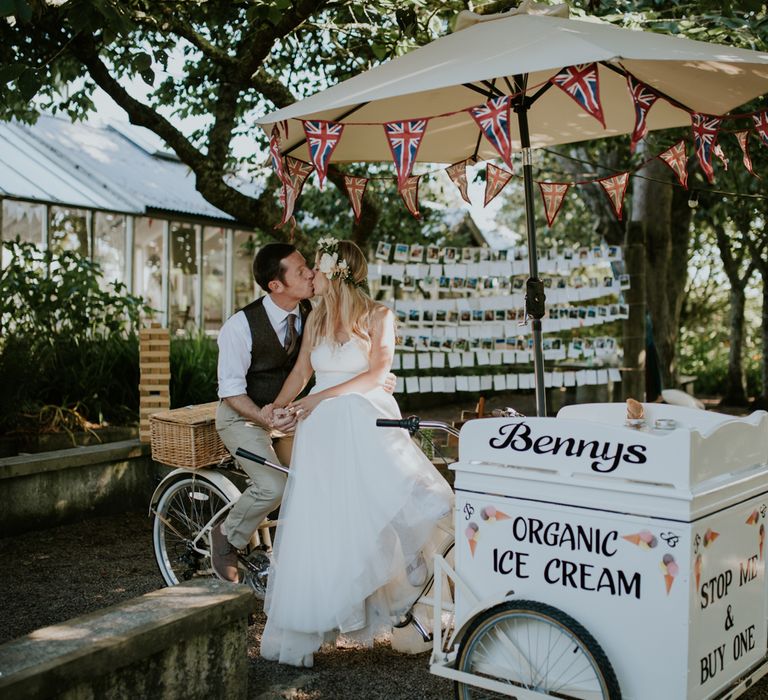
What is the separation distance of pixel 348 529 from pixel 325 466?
301 mm

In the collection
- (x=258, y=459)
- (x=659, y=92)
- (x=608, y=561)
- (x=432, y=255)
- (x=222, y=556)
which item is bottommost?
(x=222, y=556)

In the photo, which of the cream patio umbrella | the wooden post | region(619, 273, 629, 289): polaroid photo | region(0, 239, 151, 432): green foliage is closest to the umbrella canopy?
the cream patio umbrella

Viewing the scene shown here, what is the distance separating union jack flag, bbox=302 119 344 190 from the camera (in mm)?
4098

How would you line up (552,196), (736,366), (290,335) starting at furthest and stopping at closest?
(736,366) < (552,196) < (290,335)

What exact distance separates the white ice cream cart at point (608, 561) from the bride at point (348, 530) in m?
0.51

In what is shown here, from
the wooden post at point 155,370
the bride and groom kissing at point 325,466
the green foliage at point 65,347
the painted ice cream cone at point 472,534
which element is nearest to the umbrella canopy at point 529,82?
the bride and groom kissing at point 325,466

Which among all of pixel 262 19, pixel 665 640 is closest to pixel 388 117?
pixel 262 19

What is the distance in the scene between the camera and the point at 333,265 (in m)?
4.21

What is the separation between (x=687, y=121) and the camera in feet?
16.8

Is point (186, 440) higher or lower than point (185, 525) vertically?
higher

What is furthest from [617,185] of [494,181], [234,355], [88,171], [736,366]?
[88,171]

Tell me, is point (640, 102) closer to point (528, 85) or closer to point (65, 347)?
point (528, 85)

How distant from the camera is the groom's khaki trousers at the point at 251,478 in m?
4.13

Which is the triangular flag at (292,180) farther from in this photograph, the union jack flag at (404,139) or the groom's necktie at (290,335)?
the union jack flag at (404,139)
